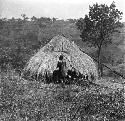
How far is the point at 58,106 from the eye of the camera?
29.8 ft

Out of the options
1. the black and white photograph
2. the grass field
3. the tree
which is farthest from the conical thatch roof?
the tree

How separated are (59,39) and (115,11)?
35.9 ft

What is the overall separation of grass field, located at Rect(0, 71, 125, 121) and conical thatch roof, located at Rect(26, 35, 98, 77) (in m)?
2.39

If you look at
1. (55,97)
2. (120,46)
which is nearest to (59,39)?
(55,97)

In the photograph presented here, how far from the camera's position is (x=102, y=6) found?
Answer: 2389 centimetres

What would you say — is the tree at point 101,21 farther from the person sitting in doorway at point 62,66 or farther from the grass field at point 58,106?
the grass field at point 58,106

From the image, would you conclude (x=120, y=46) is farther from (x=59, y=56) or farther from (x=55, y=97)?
(x=55, y=97)

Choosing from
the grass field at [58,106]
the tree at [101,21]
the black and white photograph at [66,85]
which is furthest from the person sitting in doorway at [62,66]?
the tree at [101,21]

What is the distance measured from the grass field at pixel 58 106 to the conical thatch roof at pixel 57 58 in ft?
7.83

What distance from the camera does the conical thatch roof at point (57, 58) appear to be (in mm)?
13211

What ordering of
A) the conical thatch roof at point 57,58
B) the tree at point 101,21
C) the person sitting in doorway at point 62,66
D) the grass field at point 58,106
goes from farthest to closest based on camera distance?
the tree at point 101,21, the conical thatch roof at point 57,58, the person sitting in doorway at point 62,66, the grass field at point 58,106

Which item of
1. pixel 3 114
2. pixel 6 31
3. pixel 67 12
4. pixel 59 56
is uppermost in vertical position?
pixel 67 12

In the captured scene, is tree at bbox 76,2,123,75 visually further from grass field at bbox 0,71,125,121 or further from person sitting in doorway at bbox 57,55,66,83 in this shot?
grass field at bbox 0,71,125,121

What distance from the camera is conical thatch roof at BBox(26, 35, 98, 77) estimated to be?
1321cm
